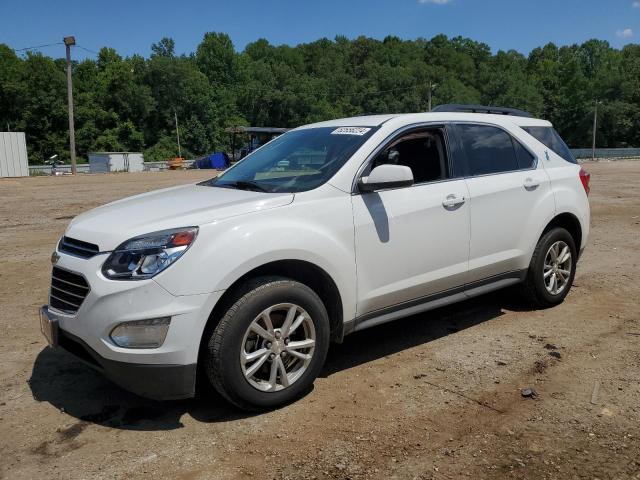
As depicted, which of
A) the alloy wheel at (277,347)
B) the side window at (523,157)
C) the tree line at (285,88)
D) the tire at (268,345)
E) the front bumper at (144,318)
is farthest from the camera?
the tree line at (285,88)

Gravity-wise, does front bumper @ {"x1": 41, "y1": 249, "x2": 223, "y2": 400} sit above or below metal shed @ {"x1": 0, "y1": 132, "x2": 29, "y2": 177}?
below

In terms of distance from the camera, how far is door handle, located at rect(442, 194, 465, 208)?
14.1 ft

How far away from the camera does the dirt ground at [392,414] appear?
2.94m

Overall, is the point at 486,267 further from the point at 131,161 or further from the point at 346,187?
the point at 131,161

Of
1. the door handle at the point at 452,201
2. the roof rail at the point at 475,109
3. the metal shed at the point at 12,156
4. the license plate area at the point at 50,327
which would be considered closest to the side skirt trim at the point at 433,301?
the door handle at the point at 452,201

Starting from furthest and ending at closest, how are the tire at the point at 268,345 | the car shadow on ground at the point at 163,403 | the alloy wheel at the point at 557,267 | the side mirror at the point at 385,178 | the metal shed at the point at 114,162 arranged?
the metal shed at the point at 114,162, the alloy wheel at the point at 557,267, the side mirror at the point at 385,178, the car shadow on ground at the point at 163,403, the tire at the point at 268,345

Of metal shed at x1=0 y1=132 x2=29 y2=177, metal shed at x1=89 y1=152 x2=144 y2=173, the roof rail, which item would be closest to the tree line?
metal shed at x1=89 y1=152 x2=144 y2=173

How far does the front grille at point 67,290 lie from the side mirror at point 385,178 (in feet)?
6.00

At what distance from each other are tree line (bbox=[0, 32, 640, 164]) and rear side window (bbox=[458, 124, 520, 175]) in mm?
72596

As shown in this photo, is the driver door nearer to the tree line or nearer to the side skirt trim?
the side skirt trim

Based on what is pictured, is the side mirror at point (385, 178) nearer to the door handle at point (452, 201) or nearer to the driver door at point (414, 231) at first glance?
the driver door at point (414, 231)

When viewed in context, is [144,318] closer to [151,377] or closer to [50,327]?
[151,377]

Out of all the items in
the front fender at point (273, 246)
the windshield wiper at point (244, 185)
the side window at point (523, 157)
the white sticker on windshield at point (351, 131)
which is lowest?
the front fender at point (273, 246)

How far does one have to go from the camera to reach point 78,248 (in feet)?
11.2
